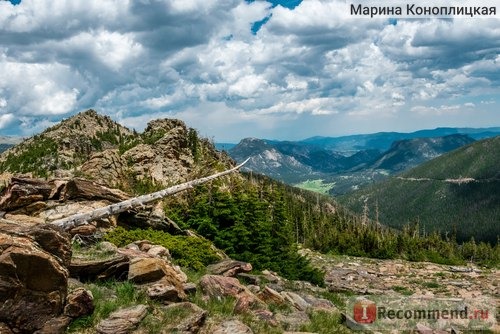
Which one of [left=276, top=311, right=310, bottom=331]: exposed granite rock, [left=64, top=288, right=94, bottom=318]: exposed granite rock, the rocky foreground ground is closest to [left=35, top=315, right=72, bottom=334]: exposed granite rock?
the rocky foreground ground

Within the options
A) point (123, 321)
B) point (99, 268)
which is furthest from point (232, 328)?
point (99, 268)

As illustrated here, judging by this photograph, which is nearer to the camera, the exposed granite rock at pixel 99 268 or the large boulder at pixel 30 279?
the large boulder at pixel 30 279

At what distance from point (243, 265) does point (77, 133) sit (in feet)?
304

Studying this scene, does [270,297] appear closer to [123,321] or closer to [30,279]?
[123,321]

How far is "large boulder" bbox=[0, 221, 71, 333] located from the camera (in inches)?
414

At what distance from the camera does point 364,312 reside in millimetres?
19594

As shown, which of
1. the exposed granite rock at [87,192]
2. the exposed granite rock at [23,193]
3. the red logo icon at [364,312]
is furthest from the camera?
the exposed granite rock at [87,192]

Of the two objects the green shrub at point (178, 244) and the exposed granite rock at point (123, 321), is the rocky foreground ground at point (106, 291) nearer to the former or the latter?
the exposed granite rock at point (123, 321)

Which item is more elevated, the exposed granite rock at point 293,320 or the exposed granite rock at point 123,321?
the exposed granite rock at point 123,321

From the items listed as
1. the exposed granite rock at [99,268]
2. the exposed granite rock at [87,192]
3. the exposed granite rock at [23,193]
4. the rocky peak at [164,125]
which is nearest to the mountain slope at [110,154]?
the rocky peak at [164,125]

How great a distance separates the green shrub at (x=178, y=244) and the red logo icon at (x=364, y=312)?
Answer: 341 inches

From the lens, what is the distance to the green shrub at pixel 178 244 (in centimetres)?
2383

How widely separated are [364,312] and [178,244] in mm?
11943

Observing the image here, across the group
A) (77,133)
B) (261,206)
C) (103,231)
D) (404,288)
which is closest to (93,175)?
(261,206)
